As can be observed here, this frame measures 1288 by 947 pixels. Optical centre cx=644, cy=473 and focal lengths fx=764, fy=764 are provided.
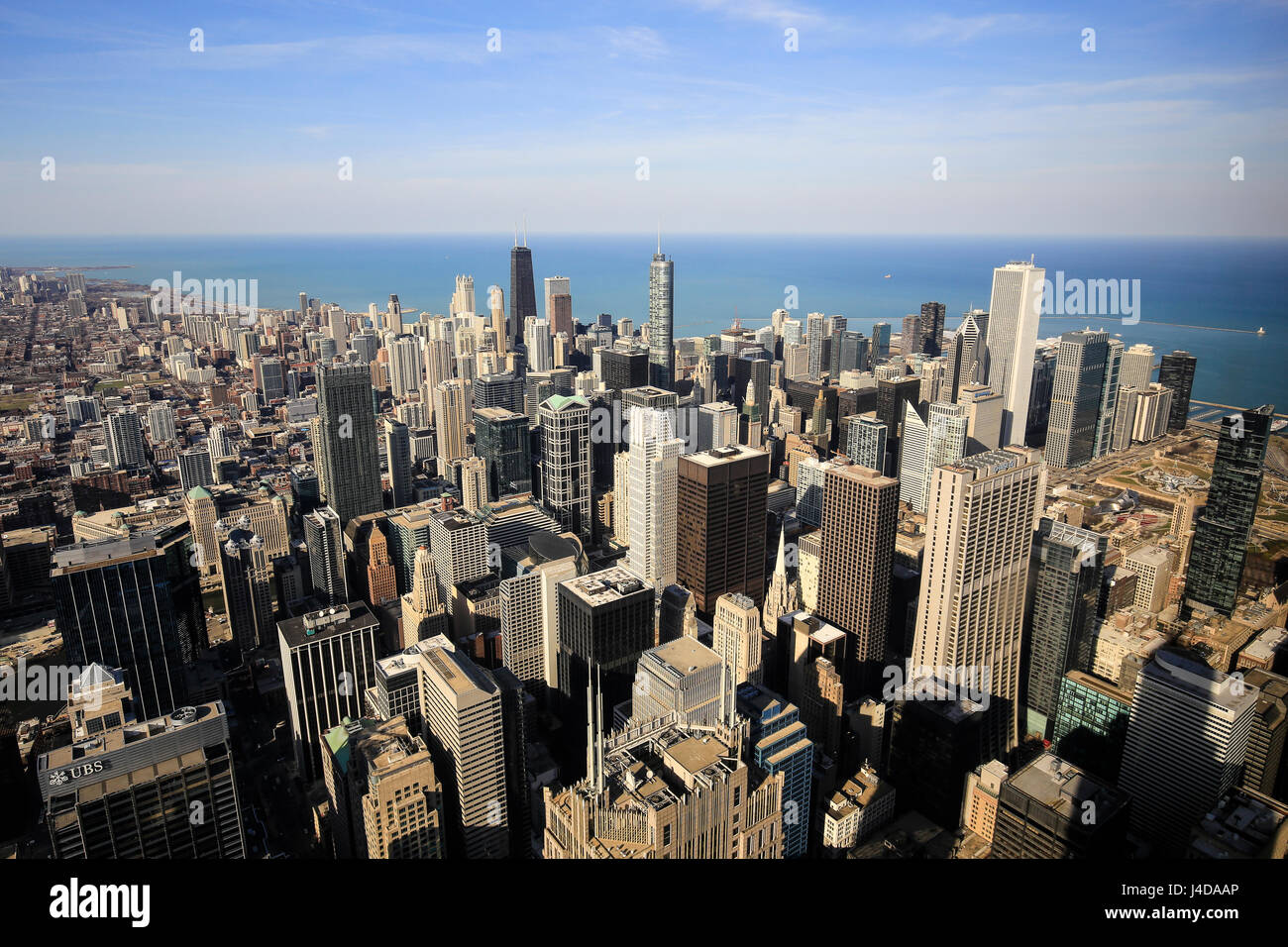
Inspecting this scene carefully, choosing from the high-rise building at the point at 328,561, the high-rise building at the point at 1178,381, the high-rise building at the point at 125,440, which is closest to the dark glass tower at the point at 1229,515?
the high-rise building at the point at 1178,381

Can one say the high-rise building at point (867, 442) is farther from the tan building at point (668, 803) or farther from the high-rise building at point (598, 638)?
the tan building at point (668, 803)

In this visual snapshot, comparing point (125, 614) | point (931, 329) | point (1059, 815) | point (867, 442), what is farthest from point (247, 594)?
point (931, 329)

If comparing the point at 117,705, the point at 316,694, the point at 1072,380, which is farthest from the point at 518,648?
the point at 1072,380

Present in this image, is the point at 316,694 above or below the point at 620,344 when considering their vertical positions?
below

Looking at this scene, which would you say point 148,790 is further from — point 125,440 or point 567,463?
point 125,440

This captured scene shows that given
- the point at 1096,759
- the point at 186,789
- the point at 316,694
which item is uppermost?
the point at 186,789
